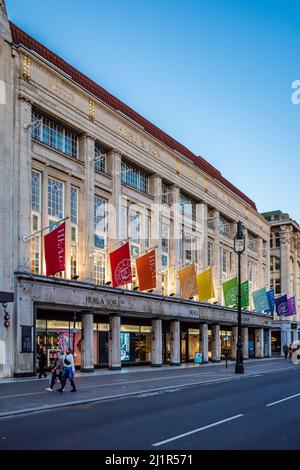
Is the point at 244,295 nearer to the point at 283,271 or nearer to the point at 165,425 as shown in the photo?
the point at 165,425

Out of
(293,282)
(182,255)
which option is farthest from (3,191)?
(293,282)

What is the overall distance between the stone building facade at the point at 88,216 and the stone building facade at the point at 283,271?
38.0 meters

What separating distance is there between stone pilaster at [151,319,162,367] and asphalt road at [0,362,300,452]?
23.7m

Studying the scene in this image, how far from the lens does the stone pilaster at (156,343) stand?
4534cm

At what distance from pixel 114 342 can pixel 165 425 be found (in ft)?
86.1

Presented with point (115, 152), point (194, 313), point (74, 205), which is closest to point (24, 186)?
point (74, 205)

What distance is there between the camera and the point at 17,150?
32500mm

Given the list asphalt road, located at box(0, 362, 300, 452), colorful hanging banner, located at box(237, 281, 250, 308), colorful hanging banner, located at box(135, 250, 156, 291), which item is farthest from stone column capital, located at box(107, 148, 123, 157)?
asphalt road, located at box(0, 362, 300, 452)

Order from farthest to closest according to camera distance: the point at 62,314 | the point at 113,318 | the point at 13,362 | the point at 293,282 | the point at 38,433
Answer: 1. the point at 293,282
2. the point at 113,318
3. the point at 62,314
4. the point at 13,362
5. the point at 38,433

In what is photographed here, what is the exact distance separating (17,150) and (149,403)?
1822 centimetres

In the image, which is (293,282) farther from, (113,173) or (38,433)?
(38,433)

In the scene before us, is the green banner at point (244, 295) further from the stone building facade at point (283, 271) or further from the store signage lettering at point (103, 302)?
the stone building facade at point (283, 271)

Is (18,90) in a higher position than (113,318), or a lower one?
higher

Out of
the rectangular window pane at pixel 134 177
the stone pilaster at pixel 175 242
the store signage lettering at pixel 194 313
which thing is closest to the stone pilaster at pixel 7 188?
the rectangular window pane at pixel 134 177
